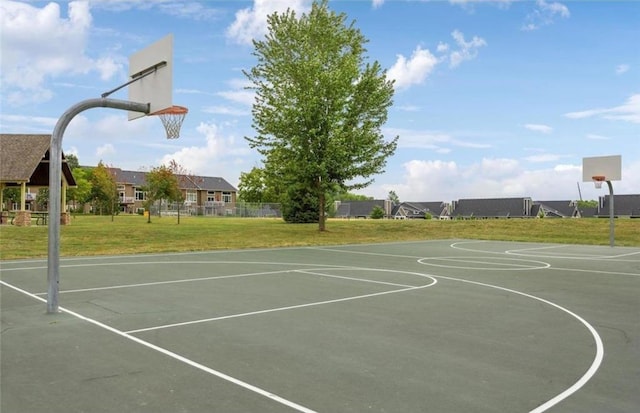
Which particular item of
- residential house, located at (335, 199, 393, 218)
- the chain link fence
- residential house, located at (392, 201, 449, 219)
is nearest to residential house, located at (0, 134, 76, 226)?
the chain link fence

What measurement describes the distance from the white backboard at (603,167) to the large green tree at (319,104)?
11.1 metres

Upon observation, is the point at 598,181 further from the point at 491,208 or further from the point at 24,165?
the point at 491,208

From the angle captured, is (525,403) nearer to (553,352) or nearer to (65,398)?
(553,352)

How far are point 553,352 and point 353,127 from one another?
25746 millimetres

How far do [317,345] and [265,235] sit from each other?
23378 millimetres

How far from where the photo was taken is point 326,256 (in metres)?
19.1

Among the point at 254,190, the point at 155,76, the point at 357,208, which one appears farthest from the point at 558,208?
the point at 155,76

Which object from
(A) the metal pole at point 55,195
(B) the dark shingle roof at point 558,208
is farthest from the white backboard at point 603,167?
(B) the dark shingle roof at point 558,208

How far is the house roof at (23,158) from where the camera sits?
28.7 m

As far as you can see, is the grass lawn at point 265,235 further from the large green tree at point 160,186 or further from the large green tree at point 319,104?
the large green tree at point 160,186

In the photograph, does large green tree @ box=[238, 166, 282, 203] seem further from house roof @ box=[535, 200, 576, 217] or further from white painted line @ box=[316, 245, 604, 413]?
white painted line @ box=[316, 245, 604, 413]

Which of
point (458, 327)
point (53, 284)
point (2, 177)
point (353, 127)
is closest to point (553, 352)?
point (458, 327)

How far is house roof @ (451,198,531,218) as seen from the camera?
86812 millimetres

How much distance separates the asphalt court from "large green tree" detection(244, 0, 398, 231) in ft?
57.1
